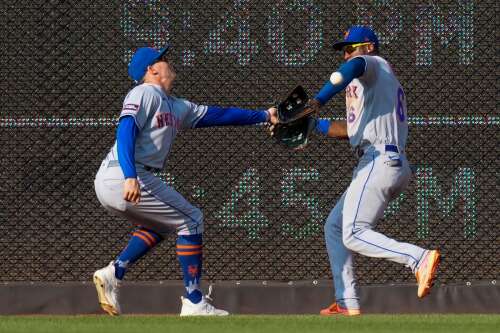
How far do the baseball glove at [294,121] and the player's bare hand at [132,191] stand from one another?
86 centimetres

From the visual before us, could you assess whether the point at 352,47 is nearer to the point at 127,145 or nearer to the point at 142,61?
the point at 142,61

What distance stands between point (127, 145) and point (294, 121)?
0.83 m

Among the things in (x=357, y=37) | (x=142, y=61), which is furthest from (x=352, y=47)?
(x=142, y=61)

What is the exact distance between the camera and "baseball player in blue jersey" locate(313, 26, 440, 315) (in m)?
6.43

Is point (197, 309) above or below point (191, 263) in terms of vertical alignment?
below

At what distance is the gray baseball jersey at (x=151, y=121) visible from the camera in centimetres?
655

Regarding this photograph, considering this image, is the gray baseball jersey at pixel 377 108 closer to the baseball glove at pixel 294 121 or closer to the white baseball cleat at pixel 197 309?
the baseball glove at pixel 294 121

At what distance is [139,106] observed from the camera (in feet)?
21.5

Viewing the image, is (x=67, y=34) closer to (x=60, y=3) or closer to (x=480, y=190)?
(x=60, y=3)

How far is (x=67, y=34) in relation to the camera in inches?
328

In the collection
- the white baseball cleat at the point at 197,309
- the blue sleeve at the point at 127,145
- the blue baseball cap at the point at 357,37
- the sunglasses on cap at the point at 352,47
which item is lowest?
the white baseball cleat at the point at 197,309

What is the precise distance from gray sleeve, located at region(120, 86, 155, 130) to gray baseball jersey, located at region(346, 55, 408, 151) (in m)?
0.94

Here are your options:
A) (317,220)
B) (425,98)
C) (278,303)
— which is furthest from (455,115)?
(278,303)

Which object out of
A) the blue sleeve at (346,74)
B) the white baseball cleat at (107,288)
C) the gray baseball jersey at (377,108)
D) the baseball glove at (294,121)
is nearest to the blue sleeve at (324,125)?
the baseball glove at (294,121)
